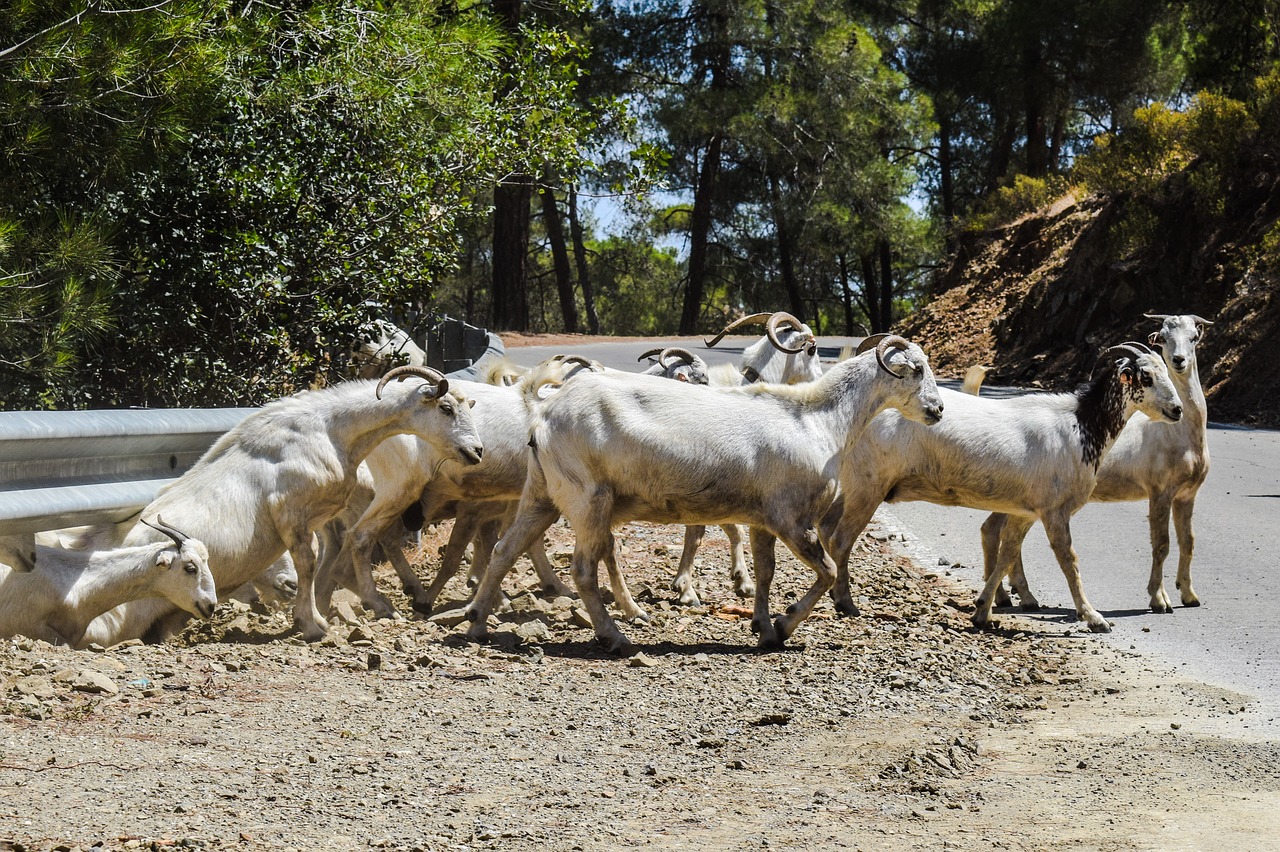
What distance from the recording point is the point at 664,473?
839cm

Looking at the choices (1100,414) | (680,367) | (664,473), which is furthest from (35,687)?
(1100,414)

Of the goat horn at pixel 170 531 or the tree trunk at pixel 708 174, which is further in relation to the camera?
the tree trunk at pixel 708 174

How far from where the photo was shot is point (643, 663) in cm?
757

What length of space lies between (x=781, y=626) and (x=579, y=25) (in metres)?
28.0

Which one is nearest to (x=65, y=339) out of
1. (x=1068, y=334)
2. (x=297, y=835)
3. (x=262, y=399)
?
(x=262, y=399)

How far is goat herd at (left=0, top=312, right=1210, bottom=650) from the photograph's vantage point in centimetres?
786

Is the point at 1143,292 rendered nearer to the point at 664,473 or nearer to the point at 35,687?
the point at 664,473

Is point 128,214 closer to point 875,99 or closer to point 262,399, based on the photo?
point 262,399

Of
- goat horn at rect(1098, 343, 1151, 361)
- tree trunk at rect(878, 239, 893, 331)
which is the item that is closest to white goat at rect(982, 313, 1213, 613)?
goat horn at rect(1098, 343, 1151, 361)

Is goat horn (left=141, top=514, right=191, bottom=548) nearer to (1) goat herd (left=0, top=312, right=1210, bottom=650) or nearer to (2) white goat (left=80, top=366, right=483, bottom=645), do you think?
(1) goat herd (left=0, top=312, right=1210, bottom=650)

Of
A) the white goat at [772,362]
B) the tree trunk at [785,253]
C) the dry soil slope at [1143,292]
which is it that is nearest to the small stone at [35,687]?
the white goat at [772,362]

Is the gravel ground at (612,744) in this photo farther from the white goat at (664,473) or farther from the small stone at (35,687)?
the white goat at (664,473)

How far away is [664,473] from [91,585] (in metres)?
3.10

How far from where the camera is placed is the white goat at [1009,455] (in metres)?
9.81
